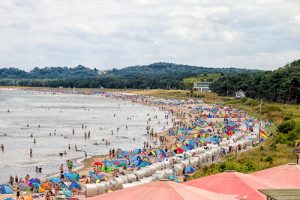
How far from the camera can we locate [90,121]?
79.8m

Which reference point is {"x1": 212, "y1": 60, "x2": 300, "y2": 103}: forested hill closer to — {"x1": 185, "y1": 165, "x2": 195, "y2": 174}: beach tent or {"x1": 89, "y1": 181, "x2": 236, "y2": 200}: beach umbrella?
{"x1": 185, "y1": 165, "x2": 195, "y2": 174}: beach tent

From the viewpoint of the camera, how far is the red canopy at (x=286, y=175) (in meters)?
14.1

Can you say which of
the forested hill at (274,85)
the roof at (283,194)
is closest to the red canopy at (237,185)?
the roof at (283,194)

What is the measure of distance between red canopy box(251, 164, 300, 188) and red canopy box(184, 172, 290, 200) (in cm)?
101

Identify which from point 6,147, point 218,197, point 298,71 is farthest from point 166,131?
point 218,197

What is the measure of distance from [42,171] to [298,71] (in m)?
60.3

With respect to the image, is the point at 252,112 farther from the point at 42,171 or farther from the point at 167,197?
the point at 167,197

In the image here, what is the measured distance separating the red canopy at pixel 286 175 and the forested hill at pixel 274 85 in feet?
216

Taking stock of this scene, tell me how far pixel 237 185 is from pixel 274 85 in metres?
75.6

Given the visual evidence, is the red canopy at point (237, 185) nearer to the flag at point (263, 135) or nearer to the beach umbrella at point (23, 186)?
the beach umbrella at point (23, 186)

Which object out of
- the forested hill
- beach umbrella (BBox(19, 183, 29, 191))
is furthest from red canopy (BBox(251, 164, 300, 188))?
the forested hill

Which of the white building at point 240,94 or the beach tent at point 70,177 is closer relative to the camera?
the beach tent at point 70,177

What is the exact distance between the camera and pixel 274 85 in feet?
277

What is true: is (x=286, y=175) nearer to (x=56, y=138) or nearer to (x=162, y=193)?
(x=162, y=193)
